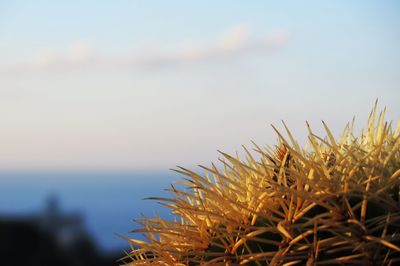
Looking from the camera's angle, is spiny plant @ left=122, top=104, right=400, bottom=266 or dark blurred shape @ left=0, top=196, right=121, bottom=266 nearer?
spiny plant @ left=122, top=104, right=400, bottom=266

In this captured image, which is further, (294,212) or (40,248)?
(40,248)

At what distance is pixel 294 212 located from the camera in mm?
630

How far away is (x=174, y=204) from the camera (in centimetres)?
75

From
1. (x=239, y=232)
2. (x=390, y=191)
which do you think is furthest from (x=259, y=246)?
(x=390, y=191)

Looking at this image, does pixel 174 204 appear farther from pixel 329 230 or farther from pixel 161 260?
pixel 329 230

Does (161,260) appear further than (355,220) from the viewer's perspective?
Yes

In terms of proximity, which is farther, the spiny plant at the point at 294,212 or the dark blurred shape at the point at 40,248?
the dark blurred shape at the point at 40,248

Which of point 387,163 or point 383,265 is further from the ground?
point 387,163

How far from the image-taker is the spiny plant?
0.60m

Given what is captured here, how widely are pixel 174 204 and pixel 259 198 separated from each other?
5.4 inches

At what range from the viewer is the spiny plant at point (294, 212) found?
599mm

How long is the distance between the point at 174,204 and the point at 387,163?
0.81 ft

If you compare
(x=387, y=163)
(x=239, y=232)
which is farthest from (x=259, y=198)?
(x=387, y=163)

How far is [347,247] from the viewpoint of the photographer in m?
0.59
